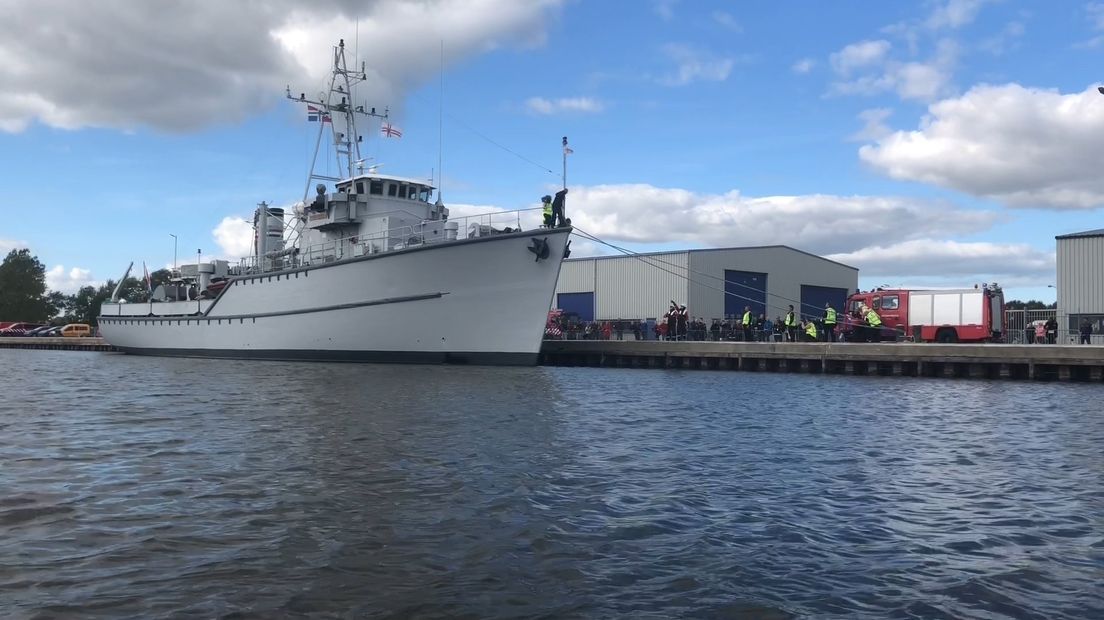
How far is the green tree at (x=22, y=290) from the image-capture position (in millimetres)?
87688

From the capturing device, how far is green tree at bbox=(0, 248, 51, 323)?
87.7m

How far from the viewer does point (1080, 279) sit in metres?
29.9

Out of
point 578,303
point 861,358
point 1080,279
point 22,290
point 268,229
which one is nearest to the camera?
point 861,358

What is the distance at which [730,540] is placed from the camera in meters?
5.61

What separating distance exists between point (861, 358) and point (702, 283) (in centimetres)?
1929

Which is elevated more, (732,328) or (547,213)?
(547,213)

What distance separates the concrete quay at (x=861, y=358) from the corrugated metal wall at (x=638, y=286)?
45.0 feet

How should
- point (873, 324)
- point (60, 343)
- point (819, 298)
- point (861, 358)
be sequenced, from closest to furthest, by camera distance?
point (861, 358) → point (873, 324) → point (819, 298) → point (60, 343)

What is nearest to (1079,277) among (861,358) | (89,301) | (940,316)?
(940,316)

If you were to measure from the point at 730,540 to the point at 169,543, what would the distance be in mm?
3778

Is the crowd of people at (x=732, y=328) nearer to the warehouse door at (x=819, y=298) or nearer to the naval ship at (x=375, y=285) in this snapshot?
the warehouse door at (x=819, y=298)

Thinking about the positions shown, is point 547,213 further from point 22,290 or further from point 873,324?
point 22,290

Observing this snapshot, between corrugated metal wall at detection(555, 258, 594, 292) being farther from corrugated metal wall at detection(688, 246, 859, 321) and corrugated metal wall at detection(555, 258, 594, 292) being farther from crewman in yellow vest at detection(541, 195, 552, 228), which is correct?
crewman in yellow vest at detection(541, 195, 552, 228)

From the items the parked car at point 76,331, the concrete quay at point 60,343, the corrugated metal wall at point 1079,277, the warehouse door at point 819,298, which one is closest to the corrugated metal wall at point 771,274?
the warehouse door at point 819,298
